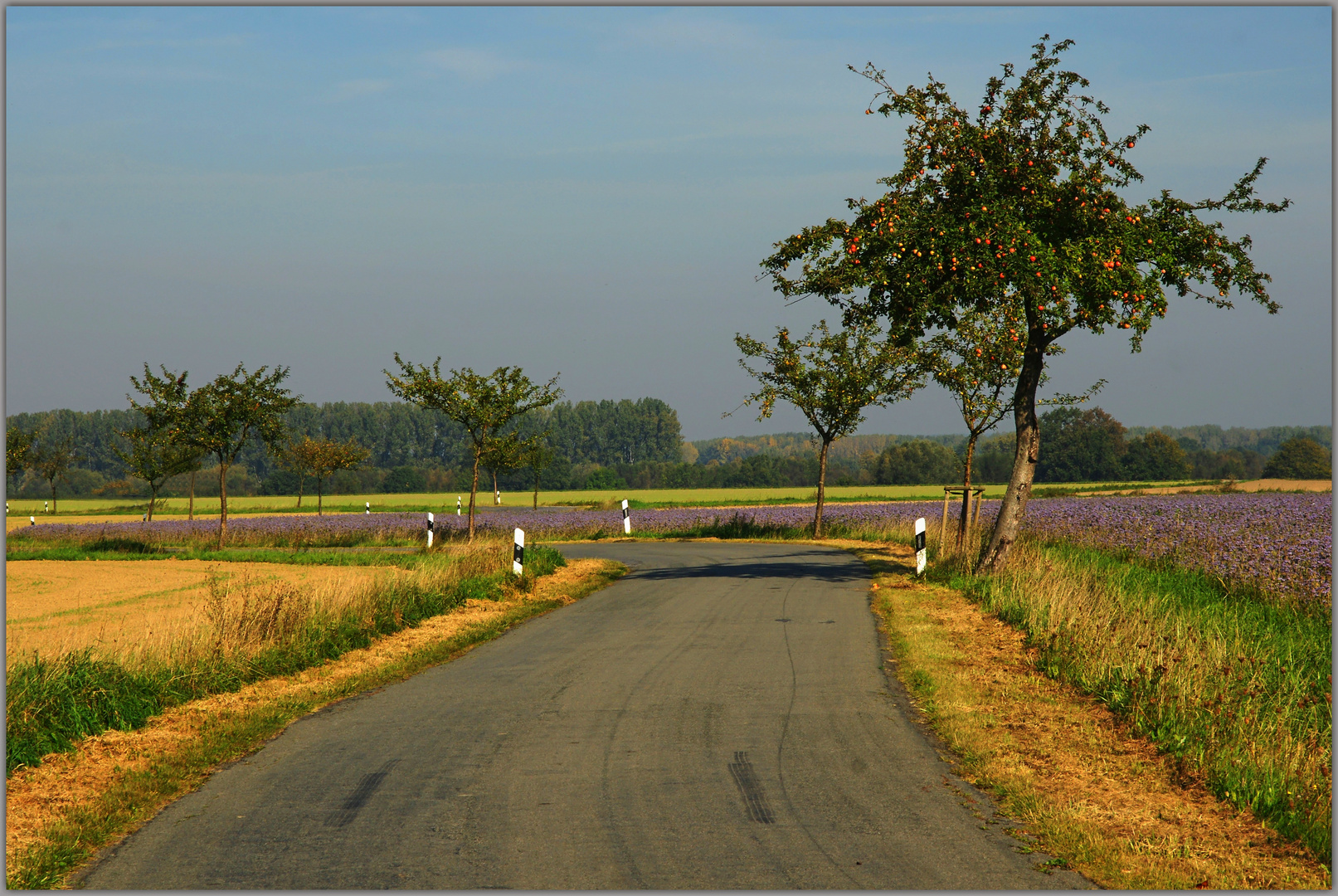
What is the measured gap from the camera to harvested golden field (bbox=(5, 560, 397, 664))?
35.6 feet

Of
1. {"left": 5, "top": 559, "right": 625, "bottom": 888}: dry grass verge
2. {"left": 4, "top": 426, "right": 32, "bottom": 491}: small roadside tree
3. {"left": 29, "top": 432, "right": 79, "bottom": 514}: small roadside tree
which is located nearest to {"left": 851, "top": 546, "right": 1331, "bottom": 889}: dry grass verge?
{"left": 5, "top": 559, "right": 625, "bottom": 888}: dry grass verge

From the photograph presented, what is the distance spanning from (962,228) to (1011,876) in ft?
40.3

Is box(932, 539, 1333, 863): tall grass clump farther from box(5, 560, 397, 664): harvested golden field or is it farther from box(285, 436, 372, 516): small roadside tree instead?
box(285, 436, 372, 516): small roadside tree

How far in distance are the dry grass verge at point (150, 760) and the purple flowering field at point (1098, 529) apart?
12.1m

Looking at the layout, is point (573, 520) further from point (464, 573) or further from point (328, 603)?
point (328, 603)

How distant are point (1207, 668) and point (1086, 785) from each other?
2982mm

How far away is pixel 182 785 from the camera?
6613 mm

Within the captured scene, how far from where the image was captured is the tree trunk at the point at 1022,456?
1709 centimetres

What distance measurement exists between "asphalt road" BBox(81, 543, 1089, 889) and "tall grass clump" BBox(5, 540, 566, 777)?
151cm

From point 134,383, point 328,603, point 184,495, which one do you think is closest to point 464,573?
point 328,603

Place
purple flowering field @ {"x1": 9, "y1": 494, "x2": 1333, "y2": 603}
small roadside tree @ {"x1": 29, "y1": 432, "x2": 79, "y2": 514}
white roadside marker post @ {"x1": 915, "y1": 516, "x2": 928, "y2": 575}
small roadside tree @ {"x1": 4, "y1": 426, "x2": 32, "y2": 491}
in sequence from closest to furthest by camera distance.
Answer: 1. purple flowering field @ {"x1": 9, "y1": 494, "x2": 1333, "y2": 603}
2. white roadside marker post @ {"x1": 915, "y1": 516, "x2": 928, "y2": 575}
3. small roadside tree @ {"x1": 4, "y1": 426, "x2": 32, "y2": 491}
4. small roadside tree @ {"x1": 29, "y1": 432, "x2": 79, "y2": 514}

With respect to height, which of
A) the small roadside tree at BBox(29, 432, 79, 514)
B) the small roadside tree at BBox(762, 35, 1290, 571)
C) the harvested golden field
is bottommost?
the harvested golden field

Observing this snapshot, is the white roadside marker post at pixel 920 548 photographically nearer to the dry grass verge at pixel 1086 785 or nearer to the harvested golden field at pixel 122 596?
the dry grass verge at pixel 1086 785

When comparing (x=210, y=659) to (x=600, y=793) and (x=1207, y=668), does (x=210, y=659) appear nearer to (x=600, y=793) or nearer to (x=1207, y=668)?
(x=600, y=793)
